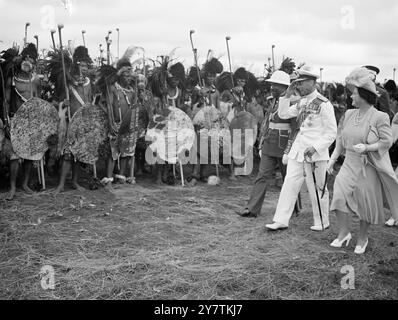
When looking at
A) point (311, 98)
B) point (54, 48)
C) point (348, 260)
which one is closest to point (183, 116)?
point (54, 48)

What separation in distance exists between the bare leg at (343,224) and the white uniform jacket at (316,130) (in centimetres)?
75

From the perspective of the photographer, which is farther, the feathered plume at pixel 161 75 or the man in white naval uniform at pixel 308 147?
the feathered plume at pixel 161 75

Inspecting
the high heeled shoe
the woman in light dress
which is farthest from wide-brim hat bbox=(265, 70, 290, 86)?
the high heeled shoe

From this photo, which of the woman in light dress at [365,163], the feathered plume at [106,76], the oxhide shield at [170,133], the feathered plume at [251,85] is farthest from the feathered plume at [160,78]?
the woman in light dress at [365,163]

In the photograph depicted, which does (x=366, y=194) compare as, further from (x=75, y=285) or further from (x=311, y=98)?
(x=75, y=285)

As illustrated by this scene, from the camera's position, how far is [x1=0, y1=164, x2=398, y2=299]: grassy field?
4387 mm

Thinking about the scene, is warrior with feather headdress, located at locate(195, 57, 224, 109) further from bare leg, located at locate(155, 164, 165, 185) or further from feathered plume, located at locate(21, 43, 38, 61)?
feathered plume, located at locate(21, 43, 38, 61)

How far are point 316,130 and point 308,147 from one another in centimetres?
23

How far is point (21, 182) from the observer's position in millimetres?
8492

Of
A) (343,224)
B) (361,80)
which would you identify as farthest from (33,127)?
(361,80)

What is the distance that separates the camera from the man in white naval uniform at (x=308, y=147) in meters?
6.00

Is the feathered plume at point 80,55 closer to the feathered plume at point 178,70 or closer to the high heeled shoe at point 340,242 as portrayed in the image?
the feathered plume at point 178,70

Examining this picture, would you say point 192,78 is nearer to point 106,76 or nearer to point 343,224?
point 106,76

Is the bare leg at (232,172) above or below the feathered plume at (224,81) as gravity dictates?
below
